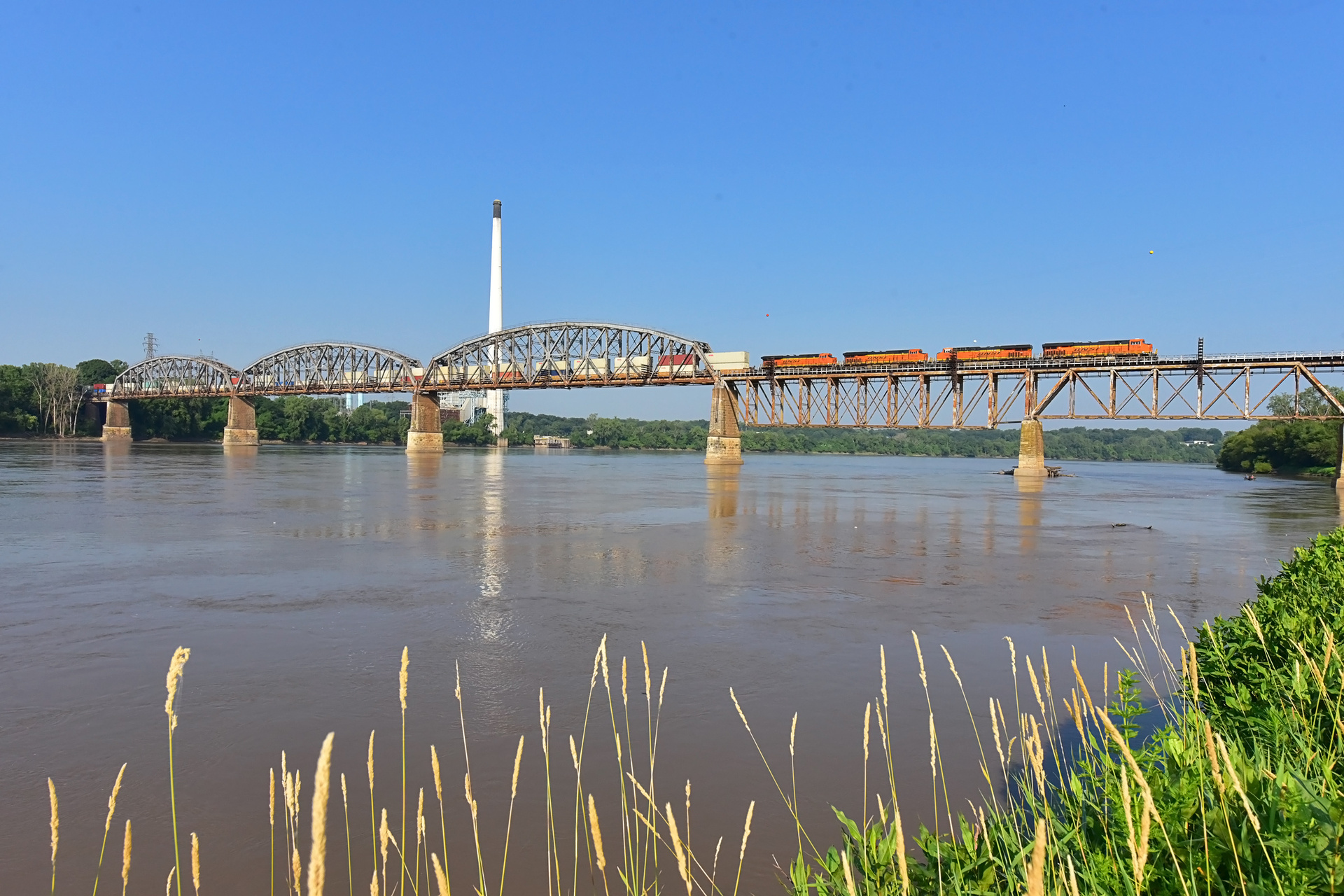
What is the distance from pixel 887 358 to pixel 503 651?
82141 millimetres

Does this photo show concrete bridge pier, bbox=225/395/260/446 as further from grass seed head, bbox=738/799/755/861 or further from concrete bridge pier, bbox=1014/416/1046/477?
grass seed head, bbox=738/799/755/861

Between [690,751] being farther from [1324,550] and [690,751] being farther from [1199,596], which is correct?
[1199,596]

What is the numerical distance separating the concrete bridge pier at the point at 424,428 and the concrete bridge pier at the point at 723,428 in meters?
56.3

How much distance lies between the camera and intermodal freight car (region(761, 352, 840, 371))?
93.4 meters

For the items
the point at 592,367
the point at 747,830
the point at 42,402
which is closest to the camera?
the point at 747,830

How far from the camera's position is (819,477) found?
81.0 meters

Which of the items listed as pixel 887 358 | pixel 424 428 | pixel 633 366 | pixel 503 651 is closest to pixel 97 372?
pixel 424 428

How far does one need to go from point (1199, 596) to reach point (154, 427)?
197 meters

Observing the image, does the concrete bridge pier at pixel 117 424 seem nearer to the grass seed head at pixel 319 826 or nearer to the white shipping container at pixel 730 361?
the white shipping container at pixel 730 361

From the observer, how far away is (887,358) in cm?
8869

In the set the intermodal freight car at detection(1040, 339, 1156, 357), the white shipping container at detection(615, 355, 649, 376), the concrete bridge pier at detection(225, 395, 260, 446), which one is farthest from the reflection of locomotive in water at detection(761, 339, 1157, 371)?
the concrete bridge pier at detection(225, 395, 260, 446)

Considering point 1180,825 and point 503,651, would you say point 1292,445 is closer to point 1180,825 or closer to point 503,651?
point 503,651

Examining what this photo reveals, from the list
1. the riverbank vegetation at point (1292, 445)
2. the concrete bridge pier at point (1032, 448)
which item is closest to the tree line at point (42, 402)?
the concrete bridge pier at point (1032, 448)

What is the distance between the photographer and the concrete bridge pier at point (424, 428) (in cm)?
13612
